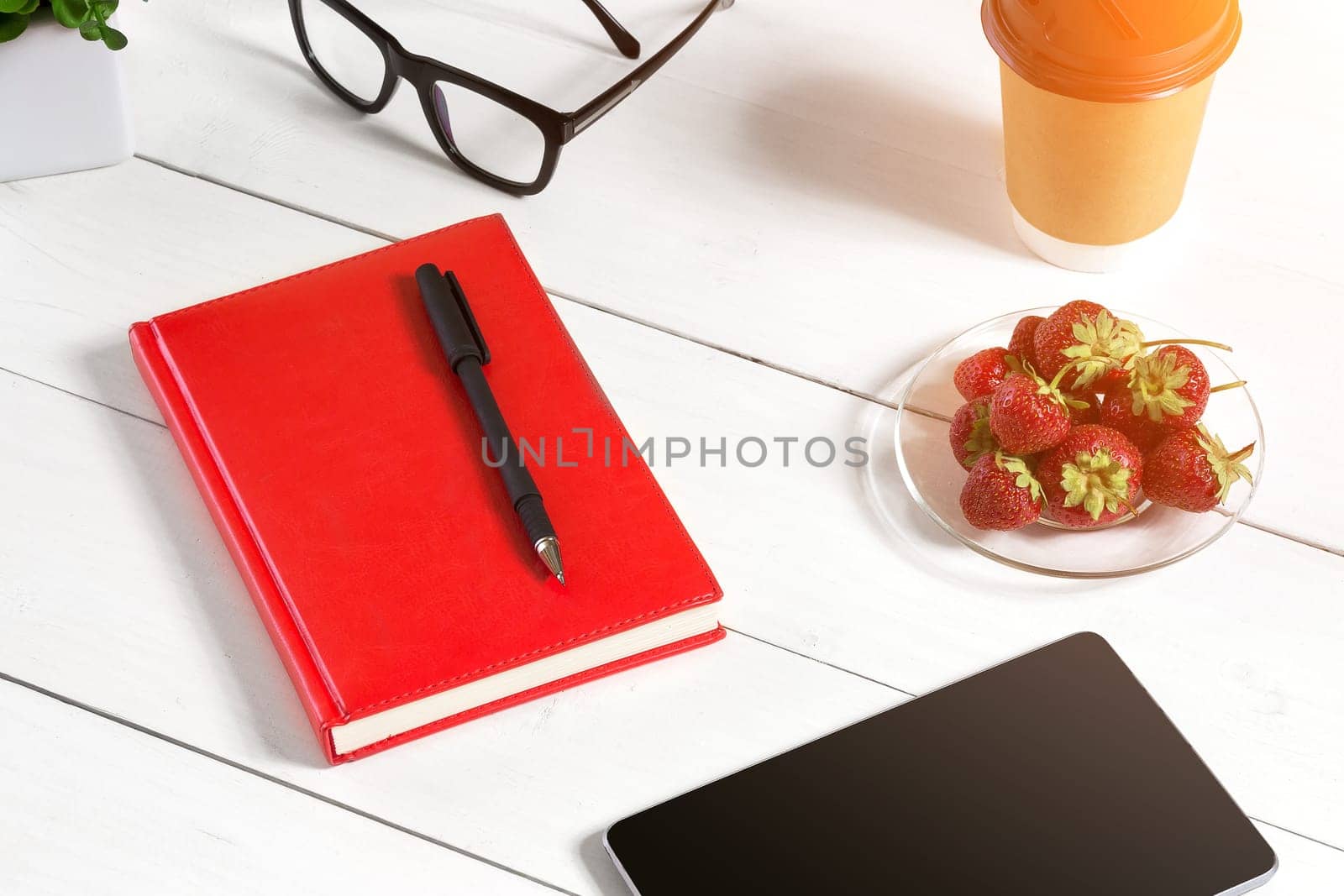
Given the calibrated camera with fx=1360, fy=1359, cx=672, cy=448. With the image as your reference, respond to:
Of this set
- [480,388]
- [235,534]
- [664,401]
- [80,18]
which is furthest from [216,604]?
[80,18]

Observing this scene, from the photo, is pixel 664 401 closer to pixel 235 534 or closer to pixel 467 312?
pixel 467 312

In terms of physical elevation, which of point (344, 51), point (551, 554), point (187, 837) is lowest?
point (187, 837)

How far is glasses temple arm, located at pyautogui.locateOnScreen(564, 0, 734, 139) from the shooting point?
3.23 ft

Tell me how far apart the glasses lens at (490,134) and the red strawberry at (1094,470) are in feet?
1.52

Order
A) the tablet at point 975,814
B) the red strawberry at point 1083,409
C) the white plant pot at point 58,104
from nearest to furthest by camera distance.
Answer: the tablet at point 975,814
the red strawberry at point 1083,409
the white plant pot at point 58,104

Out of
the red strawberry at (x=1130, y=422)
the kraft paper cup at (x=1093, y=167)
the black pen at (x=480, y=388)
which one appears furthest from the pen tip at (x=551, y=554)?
the kraft paper cup at (x=1093, y=167)

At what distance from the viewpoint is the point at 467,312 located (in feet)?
2.85

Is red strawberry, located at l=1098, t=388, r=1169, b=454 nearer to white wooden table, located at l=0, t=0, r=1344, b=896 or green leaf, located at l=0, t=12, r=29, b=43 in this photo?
white wooden table, located at l=0, t=0, r=1344, b=896

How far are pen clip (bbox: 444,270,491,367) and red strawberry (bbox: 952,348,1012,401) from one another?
0.98 ft

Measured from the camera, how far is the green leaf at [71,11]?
889mm

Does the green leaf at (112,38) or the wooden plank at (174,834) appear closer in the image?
the wooden plank at (174,834)

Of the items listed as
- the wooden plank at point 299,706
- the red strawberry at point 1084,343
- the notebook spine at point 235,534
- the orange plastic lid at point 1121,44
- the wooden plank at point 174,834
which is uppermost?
the orange plastic lid at point 1121,44

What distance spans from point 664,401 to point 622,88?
262 millimetres

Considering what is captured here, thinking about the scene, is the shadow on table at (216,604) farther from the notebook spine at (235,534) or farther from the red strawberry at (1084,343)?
the red strawberry at (1084,343)
